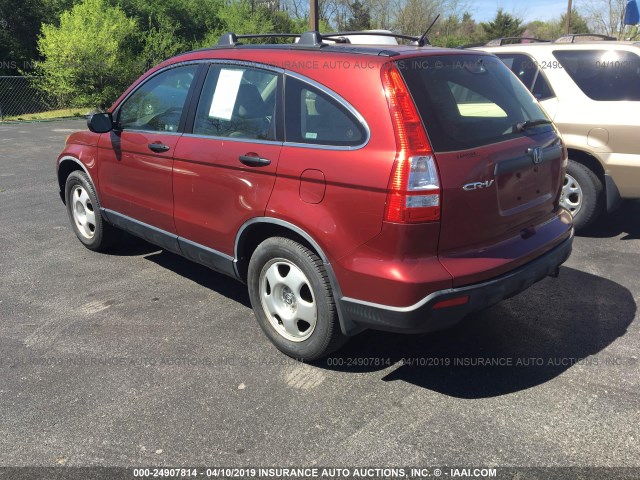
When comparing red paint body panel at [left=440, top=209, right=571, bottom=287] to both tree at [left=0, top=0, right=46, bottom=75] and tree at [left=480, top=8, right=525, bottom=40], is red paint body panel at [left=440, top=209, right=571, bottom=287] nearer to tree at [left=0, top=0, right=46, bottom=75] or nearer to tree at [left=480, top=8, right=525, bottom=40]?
tree at [left=0, top=0, right=46, bottom=75]

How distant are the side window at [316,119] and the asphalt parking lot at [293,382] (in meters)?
1.36

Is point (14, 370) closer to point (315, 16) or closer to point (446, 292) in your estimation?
point (446, 292)

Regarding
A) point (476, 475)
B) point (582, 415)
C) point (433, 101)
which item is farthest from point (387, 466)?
point (433, 101)

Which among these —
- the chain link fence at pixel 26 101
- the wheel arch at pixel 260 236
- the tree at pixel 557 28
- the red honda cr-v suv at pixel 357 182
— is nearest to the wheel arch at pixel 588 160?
the red honda cr-v suv at pixel 357 182

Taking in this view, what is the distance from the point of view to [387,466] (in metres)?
2.52

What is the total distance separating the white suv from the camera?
5.13m

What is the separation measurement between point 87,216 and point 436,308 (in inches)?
148

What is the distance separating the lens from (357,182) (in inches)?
109

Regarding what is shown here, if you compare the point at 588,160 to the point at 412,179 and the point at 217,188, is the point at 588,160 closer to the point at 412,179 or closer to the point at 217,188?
the point at 412,179

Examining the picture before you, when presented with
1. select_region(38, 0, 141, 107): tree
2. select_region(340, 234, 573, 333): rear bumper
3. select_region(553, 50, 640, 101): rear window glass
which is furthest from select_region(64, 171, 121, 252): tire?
select_region(38, 0, 141, 107): tree

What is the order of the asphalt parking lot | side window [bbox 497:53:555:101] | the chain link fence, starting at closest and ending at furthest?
the asphalt parking lot → side window [bbox 497:53:555:101] → the chain link fence

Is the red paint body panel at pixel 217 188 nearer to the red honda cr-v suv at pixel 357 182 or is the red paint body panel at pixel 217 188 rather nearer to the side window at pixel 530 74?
the red honda cr-v suv at pixel 357 182

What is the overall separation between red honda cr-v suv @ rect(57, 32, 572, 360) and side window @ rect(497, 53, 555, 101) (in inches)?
90.7

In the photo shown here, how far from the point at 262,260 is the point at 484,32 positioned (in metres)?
53.6
